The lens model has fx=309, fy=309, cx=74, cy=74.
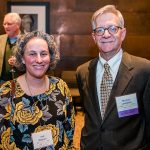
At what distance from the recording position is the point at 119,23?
2074 millimetres

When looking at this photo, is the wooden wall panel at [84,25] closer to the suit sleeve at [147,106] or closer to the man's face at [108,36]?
the man's face at [108,36]

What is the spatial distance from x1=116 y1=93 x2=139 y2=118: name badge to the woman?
15.6 inches

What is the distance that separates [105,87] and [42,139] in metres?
0.55

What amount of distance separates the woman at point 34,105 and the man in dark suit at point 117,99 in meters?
0.23

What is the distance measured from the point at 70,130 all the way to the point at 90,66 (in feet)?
1.61

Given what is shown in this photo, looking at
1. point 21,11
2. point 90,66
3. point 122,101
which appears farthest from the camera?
point 21,11

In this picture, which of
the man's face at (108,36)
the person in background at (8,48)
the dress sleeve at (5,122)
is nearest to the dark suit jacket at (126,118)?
the man's face at (108,36)

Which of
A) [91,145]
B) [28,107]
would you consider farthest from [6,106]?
[91,145]

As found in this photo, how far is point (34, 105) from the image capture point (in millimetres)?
2090

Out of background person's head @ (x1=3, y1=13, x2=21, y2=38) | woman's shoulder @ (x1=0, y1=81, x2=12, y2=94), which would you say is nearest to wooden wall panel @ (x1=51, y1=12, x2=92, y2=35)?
background person's head @ (x1=3, y1=13, x2=21, y2=38)

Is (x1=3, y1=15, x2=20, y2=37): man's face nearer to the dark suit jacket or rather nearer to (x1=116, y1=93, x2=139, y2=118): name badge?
the dark suit jacket

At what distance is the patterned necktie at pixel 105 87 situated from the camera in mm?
2082

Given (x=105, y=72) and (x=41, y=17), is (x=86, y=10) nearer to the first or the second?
(x=41, y=17)

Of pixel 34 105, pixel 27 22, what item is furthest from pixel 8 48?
pixel 34 105
